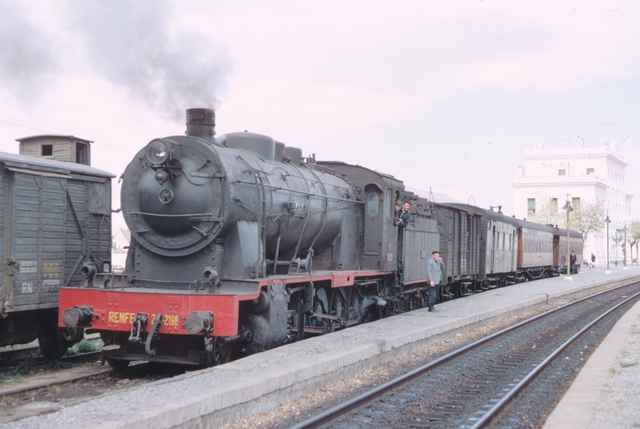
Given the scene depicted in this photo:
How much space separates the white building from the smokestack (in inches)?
2787

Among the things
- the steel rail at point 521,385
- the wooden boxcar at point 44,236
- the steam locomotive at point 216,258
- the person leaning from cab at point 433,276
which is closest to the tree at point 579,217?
the person leaning from cab at point 433,276

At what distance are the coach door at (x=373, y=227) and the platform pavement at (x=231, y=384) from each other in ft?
5.25

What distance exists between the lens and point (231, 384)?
294 inches

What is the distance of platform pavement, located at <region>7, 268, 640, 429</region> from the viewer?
6199mm

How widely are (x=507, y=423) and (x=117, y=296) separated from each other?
517 centimetres

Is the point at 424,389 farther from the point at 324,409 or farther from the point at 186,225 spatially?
the point at 186,225

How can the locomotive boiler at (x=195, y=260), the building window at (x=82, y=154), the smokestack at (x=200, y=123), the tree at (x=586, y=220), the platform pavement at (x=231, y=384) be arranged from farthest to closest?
the tree at (x=586, y=220) < the building window at (x=82, y=154) < the smokestack at (x=200, y=123) < the locomotive boiler at (x=195, y=260) < the platform pavement at (x=231, y=384)

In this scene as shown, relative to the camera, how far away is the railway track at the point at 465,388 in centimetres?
746

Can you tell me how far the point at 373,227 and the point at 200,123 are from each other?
17.1 feet

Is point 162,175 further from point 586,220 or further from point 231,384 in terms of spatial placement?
point 586,220

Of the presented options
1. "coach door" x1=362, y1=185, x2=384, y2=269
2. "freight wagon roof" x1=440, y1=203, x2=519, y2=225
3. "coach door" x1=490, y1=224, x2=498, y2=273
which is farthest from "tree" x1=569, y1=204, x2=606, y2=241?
"coach door" x1=362, y1=185, x2=384, y2=269

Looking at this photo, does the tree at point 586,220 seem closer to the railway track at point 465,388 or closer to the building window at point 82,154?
the railway track at point 465,388

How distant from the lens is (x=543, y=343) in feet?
45.2

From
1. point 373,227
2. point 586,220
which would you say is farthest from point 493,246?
point 586,220
